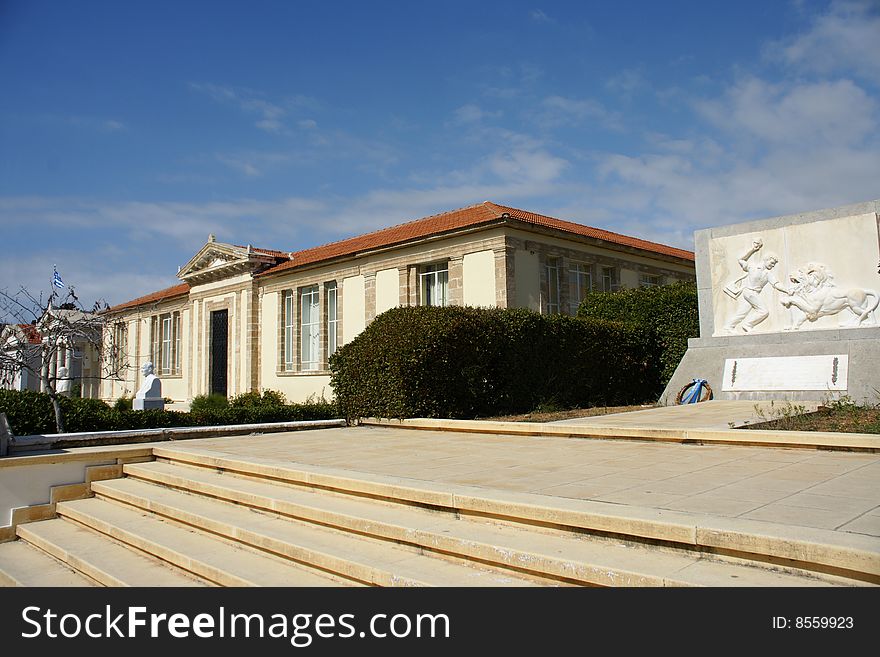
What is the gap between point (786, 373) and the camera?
12164mm

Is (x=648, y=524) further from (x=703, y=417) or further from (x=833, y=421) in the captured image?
(x=703, y=417)

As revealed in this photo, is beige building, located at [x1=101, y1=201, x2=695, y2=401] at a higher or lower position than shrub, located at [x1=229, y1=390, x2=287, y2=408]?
higher

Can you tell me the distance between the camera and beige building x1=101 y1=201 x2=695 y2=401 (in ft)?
60.1

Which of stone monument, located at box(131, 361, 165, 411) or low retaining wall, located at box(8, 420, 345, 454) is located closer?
low retaining wall, located at box(8, 420, 345, 454)

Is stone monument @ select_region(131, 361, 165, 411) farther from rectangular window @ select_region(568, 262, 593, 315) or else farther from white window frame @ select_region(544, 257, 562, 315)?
rectangular window @ select_region(568, 262, 593, 315)

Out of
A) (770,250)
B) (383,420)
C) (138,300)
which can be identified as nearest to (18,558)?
(383,420)

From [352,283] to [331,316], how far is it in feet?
5.84

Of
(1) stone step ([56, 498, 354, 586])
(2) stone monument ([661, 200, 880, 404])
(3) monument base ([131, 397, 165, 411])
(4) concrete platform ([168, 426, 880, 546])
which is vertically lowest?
(1) stone step ([56, 498, 354, 586])

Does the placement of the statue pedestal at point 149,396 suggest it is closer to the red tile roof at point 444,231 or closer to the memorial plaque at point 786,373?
the red tile roof at point 444,231

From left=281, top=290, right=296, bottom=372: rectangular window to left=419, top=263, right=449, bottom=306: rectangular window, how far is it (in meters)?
6.83

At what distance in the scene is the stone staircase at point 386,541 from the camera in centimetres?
312

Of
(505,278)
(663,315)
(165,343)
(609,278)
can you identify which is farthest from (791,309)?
(165,343)


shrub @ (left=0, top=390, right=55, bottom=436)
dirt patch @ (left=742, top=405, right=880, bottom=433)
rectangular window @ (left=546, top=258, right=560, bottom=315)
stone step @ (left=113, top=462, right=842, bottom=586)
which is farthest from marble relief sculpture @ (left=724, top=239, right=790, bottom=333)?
shrub @ (left=0, top=390, right=55, bottom=436)
